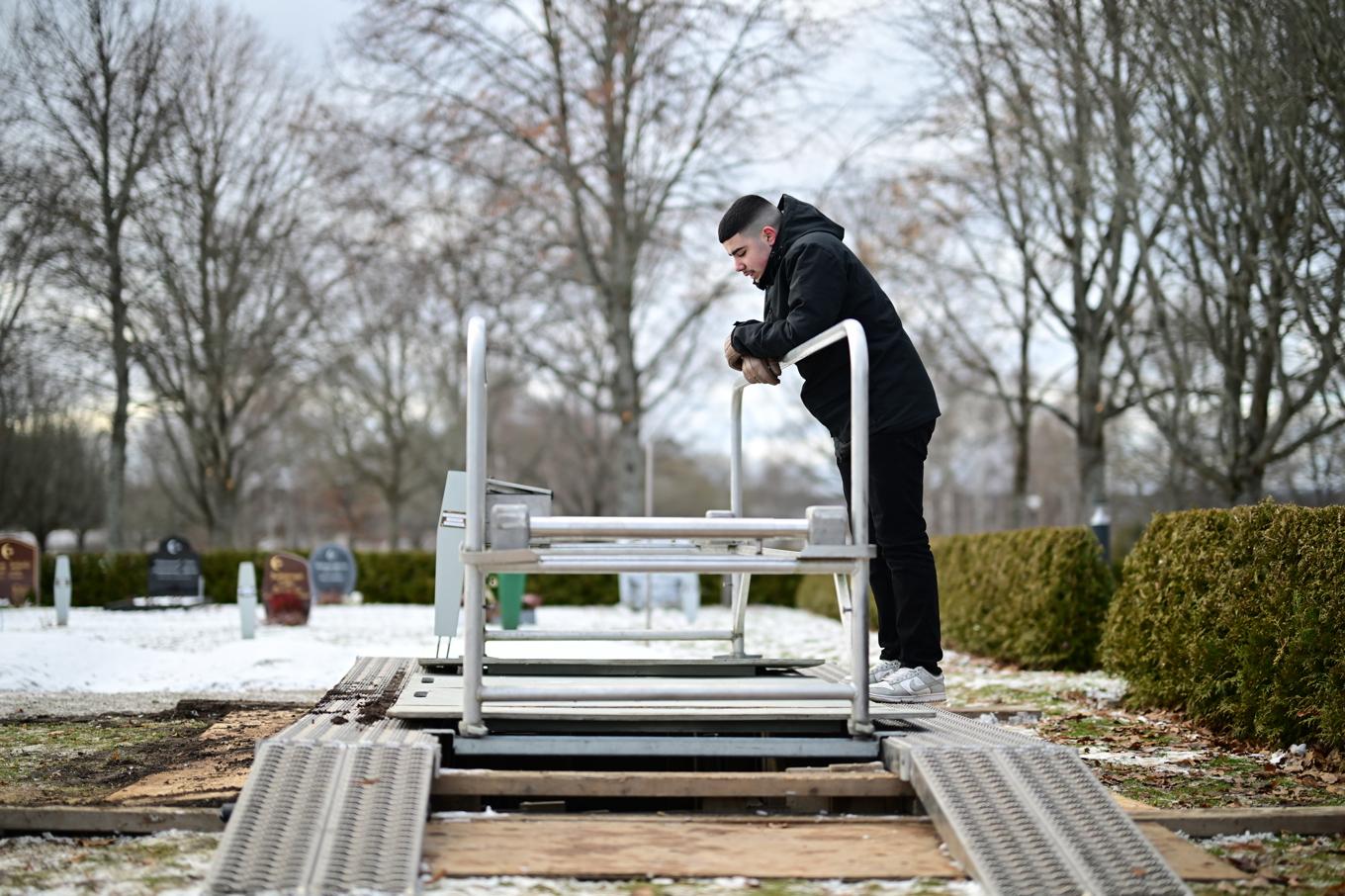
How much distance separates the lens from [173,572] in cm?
1984

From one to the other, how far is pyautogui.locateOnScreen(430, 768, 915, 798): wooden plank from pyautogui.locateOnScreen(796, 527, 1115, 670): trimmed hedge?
19.3ft

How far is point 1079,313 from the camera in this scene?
60.9 feet

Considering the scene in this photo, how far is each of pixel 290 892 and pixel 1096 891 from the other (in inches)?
70.1

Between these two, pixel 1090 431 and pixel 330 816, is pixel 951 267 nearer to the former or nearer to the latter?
pixel 1090 431

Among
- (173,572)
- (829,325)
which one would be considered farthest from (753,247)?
(173,572)

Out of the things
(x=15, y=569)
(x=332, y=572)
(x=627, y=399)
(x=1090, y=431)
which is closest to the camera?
(x=15, y=569)

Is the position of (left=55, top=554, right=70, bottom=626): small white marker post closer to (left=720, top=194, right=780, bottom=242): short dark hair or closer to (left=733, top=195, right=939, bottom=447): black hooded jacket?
(left=720, top=194, right=780, bottom=242): short dark hair

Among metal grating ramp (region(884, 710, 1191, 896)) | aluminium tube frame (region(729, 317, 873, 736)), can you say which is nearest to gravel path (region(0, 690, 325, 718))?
aluminium tube frame (region(729, 317, 873, 736))

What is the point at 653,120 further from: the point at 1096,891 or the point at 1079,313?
the point at 1096,891

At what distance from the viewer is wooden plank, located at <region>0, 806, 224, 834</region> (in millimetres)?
3402

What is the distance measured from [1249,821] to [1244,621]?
2.37 meters

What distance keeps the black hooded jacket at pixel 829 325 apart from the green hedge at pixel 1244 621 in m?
1.98

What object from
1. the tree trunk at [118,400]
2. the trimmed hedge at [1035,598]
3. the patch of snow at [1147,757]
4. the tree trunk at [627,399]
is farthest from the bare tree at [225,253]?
the patch of snow at [1147,757]

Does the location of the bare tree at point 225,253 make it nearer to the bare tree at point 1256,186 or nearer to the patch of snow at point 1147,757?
the bare tree at point 1256,186
